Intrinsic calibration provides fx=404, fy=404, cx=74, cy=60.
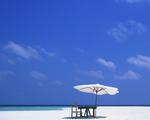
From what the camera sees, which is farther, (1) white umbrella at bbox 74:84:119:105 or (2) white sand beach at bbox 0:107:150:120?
(1) white umbrella at bbox 74:84:119:105

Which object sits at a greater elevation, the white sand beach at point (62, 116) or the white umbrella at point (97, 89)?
the white umbrella at point (97, 89)

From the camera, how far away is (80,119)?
824 inches

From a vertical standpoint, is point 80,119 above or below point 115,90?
below

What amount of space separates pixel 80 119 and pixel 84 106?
1.35 m

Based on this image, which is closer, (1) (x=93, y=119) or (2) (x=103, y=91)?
(1) (x=93, y=119)

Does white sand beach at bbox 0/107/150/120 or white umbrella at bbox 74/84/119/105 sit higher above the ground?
white umbrella at bbox 74/84/119/105

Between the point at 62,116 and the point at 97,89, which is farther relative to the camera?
the point at 62,116

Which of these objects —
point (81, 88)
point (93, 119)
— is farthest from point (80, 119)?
point (81, 88)

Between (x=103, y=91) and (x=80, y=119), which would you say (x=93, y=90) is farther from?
(x=80, y=119)

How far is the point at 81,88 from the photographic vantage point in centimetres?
→ 2297

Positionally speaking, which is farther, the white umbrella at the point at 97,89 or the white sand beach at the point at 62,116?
the white umbrella at the point at 97,89

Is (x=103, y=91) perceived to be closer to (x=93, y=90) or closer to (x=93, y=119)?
(x=93, y=90)

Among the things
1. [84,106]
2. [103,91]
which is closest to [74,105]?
[84,106]

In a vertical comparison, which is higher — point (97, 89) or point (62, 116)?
point (97, 89)
